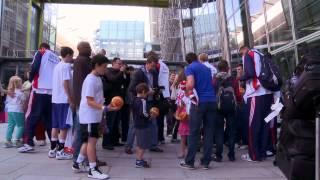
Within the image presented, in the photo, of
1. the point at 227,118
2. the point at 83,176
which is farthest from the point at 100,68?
the point at 227,118

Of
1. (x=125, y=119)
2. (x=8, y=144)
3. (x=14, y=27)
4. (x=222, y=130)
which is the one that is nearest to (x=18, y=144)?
(x=8, y=144)

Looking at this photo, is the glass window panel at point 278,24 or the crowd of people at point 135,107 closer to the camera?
the crowd of people at point 135,107

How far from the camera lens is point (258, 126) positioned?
24.0 ft

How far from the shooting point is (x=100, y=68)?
607cm

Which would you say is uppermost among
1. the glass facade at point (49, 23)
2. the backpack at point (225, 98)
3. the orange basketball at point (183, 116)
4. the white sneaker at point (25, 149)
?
the glass facade at point (49, 23)

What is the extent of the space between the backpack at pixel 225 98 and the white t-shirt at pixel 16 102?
3962 millimetres

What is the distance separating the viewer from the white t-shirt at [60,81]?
739 cm

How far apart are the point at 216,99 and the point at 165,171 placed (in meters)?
1.39

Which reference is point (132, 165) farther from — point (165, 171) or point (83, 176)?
point (83, 176)

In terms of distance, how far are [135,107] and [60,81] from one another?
149cm

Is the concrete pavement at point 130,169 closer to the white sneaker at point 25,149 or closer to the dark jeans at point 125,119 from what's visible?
the white sneaker at point 25,149

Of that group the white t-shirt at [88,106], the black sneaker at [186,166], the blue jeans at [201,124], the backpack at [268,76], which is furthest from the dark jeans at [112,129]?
the backpack at [268,76]

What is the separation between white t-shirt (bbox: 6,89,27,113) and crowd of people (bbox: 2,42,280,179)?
0.06 feet

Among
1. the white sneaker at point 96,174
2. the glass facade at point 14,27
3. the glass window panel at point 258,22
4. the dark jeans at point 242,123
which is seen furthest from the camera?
the glass facade at point 14,27
